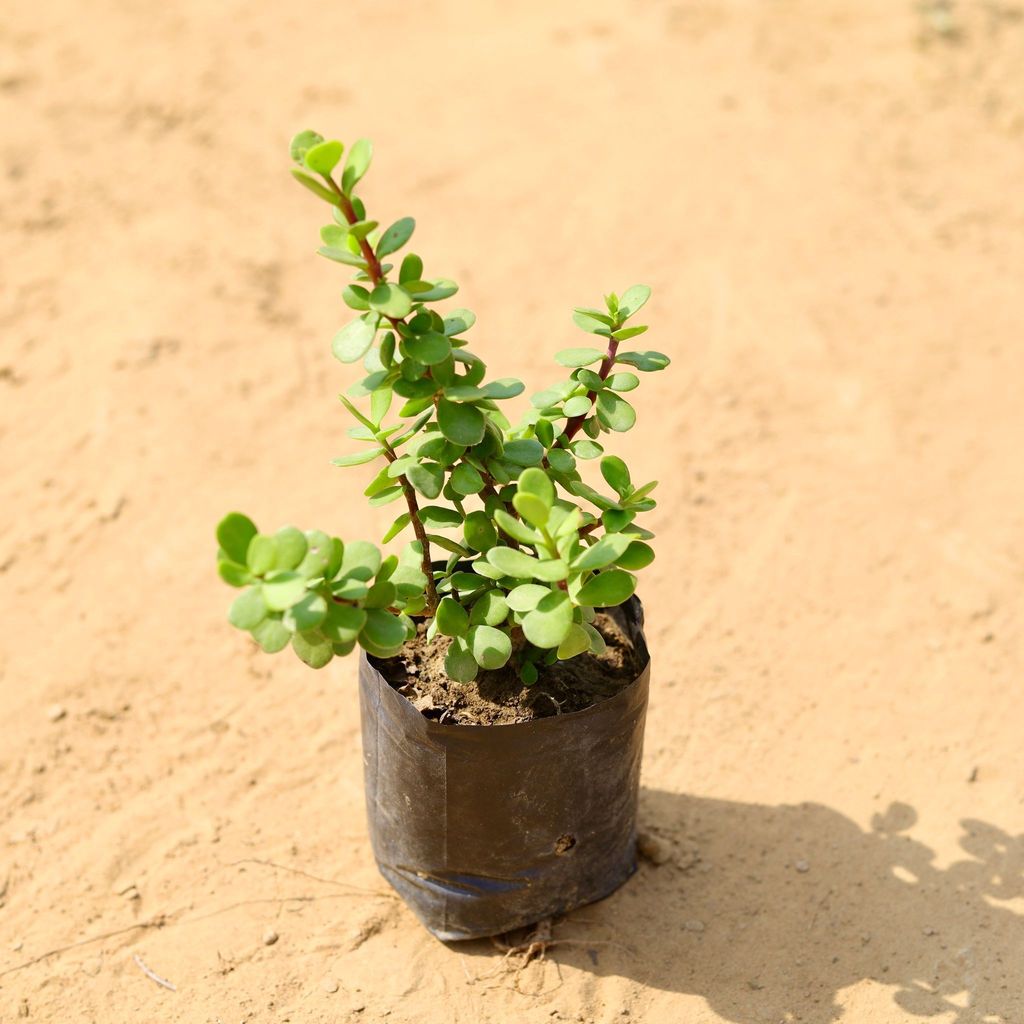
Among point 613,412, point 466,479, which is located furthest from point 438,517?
point 613,412

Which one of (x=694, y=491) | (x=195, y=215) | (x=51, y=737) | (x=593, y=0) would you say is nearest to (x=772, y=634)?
(x=694, y=491)

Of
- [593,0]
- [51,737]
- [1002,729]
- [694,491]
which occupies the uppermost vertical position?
[593,0]

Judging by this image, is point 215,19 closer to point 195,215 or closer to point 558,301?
point 195,215

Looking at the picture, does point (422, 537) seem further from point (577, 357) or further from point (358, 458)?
point (577, 357)

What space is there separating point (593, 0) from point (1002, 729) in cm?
464

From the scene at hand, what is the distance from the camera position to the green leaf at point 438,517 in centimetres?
236

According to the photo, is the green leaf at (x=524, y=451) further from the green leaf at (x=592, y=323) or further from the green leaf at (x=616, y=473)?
the green leaf at (x=592, y=323)

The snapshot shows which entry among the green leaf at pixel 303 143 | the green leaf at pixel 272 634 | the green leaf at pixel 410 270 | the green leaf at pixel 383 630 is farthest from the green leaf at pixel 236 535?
the green leaf at pixel 303 143

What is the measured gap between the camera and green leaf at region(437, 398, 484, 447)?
6.97ft

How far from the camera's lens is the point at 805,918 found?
8.86ft

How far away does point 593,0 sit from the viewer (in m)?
6.40

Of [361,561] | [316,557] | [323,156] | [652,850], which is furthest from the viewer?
[652,850]

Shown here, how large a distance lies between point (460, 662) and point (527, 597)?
0.26m

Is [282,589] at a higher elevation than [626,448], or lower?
higher
